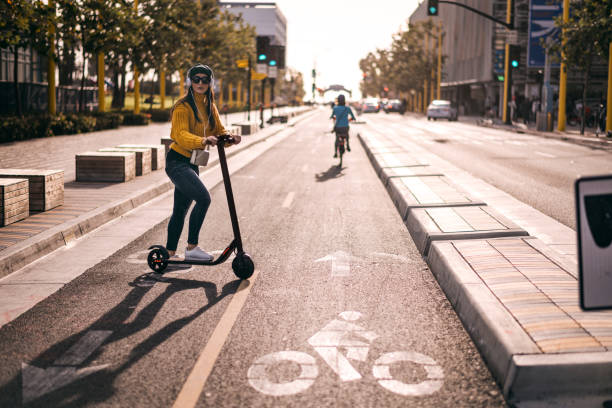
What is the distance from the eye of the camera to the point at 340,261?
7.55 m

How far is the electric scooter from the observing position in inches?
254

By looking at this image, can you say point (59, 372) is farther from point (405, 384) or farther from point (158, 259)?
point (158, 259)

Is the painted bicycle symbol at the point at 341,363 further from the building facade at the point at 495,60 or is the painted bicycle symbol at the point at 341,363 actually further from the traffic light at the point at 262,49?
the building facade at the point at 495,60

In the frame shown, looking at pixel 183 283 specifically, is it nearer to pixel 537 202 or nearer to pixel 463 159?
pixel 537 202

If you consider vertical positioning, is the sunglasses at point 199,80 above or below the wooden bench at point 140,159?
above

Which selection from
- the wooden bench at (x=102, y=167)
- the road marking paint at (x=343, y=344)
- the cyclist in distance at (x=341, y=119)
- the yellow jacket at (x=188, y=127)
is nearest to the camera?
the road marking paint at (x=343, y=344)

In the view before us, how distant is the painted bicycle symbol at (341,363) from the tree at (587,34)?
25362mm

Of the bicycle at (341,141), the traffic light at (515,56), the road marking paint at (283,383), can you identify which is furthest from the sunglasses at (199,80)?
the traffic light at (515,56)

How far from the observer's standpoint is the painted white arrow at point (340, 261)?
7047 millimetres

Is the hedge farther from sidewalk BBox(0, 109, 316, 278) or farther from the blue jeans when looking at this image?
the blue jeans

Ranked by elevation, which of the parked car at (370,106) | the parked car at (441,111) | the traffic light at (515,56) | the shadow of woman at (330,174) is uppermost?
the traffic light at (515,56)

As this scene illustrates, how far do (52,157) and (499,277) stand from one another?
Result: 554 inches

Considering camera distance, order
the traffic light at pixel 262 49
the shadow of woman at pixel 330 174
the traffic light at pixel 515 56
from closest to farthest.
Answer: the shadow of woman at pixel 330 174 → the traffic light at pixel 262 49 → the traffic light at pixel 515 56

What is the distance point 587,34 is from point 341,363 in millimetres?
28224
